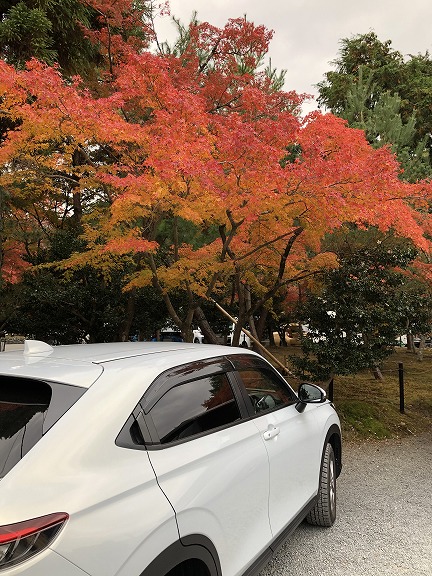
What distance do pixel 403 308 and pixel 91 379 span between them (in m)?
6.16

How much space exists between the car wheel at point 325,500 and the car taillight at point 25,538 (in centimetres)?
255

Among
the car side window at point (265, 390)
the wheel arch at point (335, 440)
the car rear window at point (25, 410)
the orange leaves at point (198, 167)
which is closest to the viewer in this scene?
the car rear window at point (25, 410)

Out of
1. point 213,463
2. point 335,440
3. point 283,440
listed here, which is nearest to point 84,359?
point 213,463

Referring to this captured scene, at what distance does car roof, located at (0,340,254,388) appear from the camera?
167 centimetres

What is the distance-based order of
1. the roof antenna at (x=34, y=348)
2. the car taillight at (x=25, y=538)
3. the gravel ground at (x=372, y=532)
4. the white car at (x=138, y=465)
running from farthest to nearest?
the gravel ground at (x=372, y=532) → the roof antenna at (x=34, y=348) → the white car at (x=138, y=465) → the car taillight at (x=25, y=538)

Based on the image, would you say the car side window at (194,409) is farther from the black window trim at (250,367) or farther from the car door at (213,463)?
the black window trim at (250,367)

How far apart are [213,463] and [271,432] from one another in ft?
2.18

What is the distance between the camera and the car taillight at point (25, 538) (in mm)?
1162

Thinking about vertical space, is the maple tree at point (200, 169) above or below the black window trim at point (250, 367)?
above

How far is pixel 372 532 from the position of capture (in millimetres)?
3424

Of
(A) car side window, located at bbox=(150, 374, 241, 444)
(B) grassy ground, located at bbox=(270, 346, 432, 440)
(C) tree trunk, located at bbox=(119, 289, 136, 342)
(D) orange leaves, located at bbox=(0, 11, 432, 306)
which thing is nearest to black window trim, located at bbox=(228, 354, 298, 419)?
(A) car side window, located at bbox=(150, 374, 241, 444)

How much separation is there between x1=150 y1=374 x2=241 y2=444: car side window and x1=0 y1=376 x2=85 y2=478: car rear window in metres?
0.39

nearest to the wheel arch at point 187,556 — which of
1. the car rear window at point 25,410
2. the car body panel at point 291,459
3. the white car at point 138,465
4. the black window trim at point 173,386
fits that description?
the white car at point 138,465

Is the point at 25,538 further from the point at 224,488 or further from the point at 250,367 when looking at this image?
the point at 250,367
